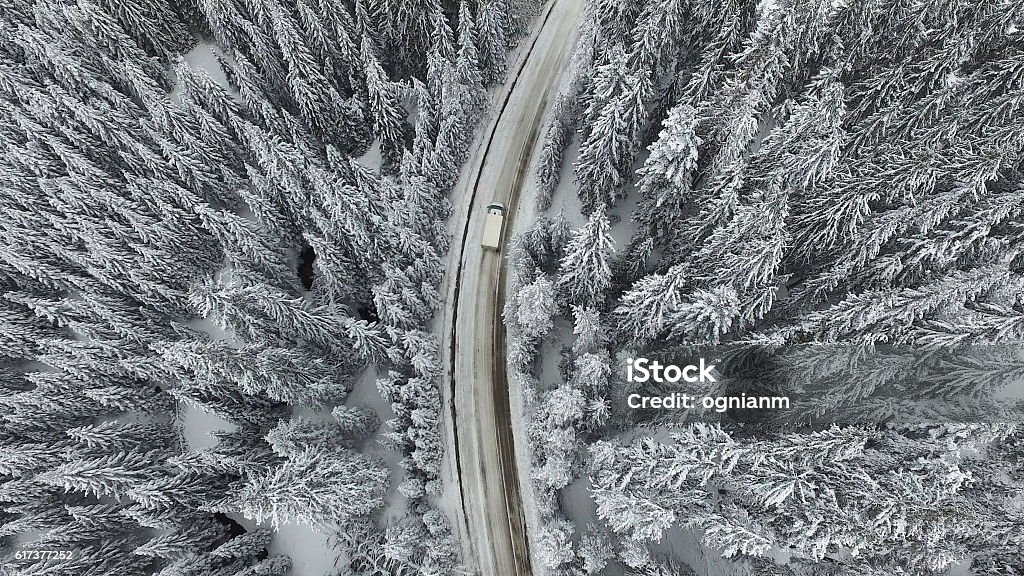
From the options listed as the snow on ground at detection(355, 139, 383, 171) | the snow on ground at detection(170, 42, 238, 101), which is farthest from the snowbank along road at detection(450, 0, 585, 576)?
the snow on ground at detection(170, 42, 238, 101)

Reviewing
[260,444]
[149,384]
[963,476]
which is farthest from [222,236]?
[963,476]

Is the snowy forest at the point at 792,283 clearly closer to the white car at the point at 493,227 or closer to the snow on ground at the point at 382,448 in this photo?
the white car at the point at 493,227

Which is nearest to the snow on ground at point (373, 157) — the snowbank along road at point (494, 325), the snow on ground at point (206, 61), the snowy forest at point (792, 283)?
the snowbank along road at point (494, 325)

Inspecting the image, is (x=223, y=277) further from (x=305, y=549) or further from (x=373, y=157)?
(x=305, y=549)

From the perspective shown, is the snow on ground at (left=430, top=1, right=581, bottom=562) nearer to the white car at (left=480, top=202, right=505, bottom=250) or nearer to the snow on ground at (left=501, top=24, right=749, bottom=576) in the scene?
the snow on ground at (left=501, top=24, right=749, bottom=576)

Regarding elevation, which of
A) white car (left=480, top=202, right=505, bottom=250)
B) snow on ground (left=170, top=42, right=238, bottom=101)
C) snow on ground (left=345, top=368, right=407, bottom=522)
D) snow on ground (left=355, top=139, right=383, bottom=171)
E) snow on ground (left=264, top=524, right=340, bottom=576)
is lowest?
snow on ground (left=264, top=524, right=340, bottom=576)

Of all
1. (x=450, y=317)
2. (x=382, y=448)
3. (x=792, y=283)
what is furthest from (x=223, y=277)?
(x=792, y=283)
